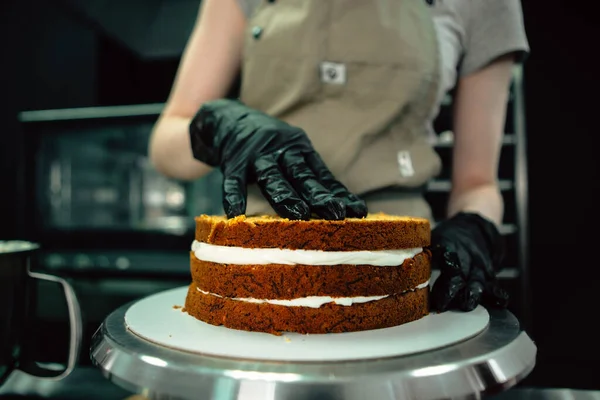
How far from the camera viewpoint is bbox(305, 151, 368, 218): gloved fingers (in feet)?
2.83

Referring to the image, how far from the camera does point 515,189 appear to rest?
3.09 m

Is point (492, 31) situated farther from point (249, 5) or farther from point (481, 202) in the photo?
point (249, 5)

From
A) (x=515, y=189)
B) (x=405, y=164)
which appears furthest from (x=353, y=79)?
(x=515, y=189)

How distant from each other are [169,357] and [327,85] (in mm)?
899

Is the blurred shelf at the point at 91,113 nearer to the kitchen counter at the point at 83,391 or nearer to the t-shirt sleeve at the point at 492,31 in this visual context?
the t-shirt sleeve at the point at 492,31

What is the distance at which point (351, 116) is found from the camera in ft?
4.22

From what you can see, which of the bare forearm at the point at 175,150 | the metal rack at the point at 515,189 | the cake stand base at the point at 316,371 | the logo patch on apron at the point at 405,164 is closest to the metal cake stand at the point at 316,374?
the cake stand base at the point at 316,371

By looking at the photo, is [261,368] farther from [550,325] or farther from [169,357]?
[550,325]

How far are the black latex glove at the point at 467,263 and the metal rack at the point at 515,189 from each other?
6.22 ft

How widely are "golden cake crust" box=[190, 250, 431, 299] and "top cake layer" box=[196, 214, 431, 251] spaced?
4cm

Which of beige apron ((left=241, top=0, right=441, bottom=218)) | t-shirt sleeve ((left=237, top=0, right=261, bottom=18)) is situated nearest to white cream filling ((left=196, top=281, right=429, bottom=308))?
beige apron ((left=241, top=0, right=441, bottom=218))

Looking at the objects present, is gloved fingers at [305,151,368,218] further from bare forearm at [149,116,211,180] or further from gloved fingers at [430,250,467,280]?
bare forearm at [149,116,211,180]

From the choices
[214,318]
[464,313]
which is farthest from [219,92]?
[464,313]

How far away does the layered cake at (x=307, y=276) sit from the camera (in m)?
0.77
